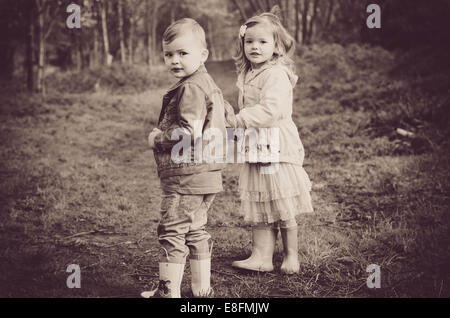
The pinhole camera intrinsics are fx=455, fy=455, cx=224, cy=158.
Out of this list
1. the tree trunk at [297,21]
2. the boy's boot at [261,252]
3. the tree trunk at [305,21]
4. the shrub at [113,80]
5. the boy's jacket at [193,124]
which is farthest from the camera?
the tree trunk at [297,21]

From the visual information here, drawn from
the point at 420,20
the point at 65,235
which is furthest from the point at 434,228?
the point at 420,20

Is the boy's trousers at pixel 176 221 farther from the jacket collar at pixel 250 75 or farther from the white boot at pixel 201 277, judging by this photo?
the jacket collar at pixel 250 75

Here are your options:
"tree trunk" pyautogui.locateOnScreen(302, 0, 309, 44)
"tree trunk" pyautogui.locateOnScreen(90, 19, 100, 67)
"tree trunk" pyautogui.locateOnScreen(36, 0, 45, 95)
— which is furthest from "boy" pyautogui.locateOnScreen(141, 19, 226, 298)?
"tree trunk" pyautogui.locateOnScreen(90, 19, 100, 67)

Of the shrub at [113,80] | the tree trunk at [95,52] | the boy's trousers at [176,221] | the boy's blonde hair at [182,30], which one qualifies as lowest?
the boy's trousers at [176,221]

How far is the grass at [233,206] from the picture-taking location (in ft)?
9.92

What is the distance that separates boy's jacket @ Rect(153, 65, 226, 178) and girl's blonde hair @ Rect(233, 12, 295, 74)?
671 mm

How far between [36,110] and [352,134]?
22.1 feet

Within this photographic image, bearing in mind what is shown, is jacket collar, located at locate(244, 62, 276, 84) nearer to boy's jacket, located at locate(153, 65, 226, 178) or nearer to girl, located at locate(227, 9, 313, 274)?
girl, located at locate(227, 9, 313, 274)

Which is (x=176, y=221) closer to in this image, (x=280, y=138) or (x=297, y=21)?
(x=280, y=138)

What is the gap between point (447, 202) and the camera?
4.44 meters

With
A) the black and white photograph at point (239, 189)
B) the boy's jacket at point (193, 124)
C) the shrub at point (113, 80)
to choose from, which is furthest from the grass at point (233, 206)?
the shrub at point (113, 80)

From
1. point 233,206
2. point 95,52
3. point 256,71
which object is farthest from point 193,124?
point 95,52

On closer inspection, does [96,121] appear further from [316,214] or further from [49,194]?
[316,214]

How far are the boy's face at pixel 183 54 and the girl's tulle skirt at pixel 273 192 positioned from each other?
96 centimetres
